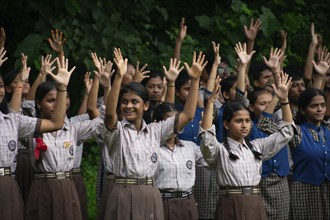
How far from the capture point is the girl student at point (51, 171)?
331 inches

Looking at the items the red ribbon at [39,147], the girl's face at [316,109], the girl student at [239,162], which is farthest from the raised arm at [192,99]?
the girl's face at [316,109]

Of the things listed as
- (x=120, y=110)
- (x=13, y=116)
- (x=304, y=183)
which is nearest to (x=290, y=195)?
(x=304, y=183)

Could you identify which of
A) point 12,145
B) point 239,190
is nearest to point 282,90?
point 239,190

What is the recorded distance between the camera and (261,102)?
9.39m

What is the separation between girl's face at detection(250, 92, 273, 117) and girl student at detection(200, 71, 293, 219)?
32.5 inches

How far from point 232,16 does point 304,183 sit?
3278 millimetres

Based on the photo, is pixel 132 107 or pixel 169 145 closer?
pixel 132 107

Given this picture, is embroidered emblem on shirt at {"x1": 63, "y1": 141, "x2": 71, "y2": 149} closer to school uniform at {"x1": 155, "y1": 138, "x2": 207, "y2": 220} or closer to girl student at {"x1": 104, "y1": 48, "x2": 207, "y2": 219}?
girl student at {"x1": 104, "y1": 48, "x2": 207, "y2": 219}

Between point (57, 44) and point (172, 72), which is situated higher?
point (57, 44)

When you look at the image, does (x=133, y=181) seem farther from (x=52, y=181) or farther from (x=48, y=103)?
(x=48, y=103)

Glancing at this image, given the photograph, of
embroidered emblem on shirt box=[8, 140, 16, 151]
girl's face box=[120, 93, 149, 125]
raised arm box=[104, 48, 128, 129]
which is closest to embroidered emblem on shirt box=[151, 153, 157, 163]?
girl's face box=[120, 93, 149, 125]

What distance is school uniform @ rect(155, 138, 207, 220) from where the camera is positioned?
8.68 m

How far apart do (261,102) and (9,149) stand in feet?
8.66

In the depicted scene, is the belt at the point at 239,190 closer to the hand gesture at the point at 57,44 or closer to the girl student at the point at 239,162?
the girl student at the point at 239,162
